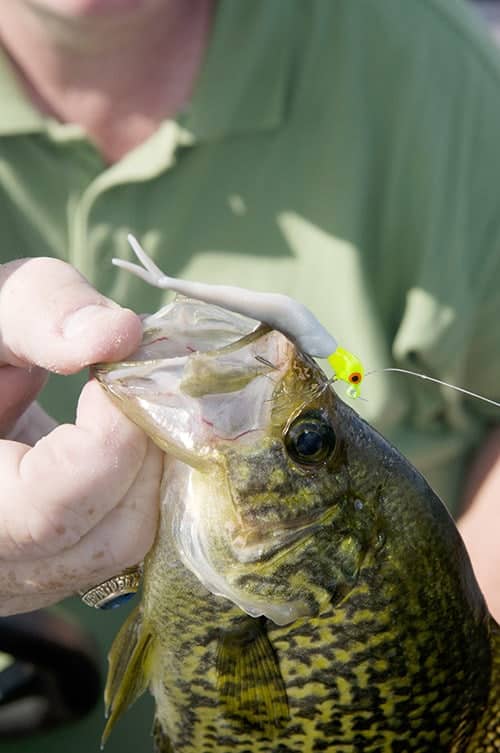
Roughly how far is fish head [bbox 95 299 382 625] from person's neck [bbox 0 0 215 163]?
1.16 metres

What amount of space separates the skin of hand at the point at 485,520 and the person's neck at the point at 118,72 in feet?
3.21

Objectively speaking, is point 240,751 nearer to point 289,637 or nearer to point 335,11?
point 289,637

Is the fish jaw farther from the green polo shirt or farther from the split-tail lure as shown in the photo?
the green polo shirt

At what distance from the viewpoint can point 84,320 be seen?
43.4 inches

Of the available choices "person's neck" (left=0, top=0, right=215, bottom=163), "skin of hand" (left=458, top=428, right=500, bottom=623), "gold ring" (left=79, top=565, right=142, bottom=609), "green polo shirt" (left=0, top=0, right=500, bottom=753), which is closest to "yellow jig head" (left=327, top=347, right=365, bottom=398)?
"gold ring" (left=79, top=565, right=142, bottom=609)

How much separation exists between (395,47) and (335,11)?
0.45 ft

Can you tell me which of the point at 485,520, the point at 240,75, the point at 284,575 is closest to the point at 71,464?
the point at 284,575

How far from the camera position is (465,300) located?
223 centimetres

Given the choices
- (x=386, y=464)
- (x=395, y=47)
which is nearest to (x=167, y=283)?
(x=386, y=464)

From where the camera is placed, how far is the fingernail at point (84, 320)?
108cm

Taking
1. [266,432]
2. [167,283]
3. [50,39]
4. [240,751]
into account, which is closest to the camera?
[167,283]

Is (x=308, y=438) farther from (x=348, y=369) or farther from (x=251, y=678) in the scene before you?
(x=251, y=678)

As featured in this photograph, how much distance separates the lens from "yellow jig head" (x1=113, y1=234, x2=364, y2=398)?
97 cm

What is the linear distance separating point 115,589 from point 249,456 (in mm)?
278
